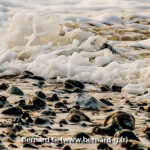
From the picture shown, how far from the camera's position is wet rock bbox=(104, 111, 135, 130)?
427 centimetres

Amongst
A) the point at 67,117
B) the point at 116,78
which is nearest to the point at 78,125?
the point at 67,117

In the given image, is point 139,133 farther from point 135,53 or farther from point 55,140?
point 135,53

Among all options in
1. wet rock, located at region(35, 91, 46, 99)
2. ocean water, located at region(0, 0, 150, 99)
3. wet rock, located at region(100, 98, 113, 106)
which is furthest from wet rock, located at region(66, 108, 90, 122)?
ocean water, located at region(0, 0, 150, 99)

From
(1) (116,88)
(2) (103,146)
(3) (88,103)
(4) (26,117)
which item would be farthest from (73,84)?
(2) (103,146)

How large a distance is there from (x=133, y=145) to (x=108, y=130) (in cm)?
54

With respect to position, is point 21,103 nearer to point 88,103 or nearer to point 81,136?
point 88,103

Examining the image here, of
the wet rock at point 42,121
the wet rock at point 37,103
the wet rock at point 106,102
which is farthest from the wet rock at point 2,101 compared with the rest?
the wet rock at point 106,102

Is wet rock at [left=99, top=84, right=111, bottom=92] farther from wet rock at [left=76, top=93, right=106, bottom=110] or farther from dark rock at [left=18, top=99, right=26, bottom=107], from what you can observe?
dark rock at [left=18, top=99, right=26, bottom=107]

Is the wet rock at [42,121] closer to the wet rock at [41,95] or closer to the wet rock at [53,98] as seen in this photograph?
the wet rock at [53,98]

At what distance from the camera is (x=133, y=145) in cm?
363

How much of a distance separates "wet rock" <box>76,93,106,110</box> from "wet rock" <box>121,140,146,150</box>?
4.99 ft

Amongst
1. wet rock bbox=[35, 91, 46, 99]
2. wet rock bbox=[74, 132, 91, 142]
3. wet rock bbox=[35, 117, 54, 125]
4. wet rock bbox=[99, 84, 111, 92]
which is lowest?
wet rock bbox=[74, 132, 91, 142]

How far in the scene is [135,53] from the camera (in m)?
9.92

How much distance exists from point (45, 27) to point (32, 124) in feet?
17.6
